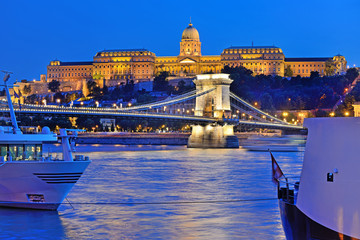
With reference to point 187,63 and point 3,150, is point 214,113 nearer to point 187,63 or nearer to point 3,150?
point 3,150

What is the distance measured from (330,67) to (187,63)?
28.0 meters

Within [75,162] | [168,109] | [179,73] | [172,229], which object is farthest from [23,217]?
[179,73]

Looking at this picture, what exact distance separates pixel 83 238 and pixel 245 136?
183 feet

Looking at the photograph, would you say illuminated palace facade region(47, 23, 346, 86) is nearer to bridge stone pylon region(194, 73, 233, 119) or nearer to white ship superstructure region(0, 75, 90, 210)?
bridge stone pylon region(194, 73, 233, 119)

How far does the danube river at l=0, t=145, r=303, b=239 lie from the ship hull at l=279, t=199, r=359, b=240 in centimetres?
370

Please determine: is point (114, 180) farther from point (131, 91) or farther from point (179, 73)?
point (179, 73)

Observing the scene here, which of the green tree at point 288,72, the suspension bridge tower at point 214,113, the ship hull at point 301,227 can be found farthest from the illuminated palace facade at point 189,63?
the ship hull at point 301,227

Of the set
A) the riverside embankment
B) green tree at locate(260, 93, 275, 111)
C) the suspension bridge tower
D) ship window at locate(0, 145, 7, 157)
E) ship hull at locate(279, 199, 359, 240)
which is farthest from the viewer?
green tree at locate(260, 93, 275, 111)

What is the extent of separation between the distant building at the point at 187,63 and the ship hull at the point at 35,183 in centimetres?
10944

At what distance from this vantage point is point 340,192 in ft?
23.9

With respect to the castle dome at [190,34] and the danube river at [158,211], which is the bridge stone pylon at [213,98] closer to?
the danube river at [158,211]

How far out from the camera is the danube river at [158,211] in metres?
13.3

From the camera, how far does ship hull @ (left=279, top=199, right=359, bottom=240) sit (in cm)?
738

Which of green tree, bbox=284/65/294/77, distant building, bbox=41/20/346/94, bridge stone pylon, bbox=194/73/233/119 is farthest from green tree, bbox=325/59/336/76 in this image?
bridge stone pylon, bbox=194/73/233/119
